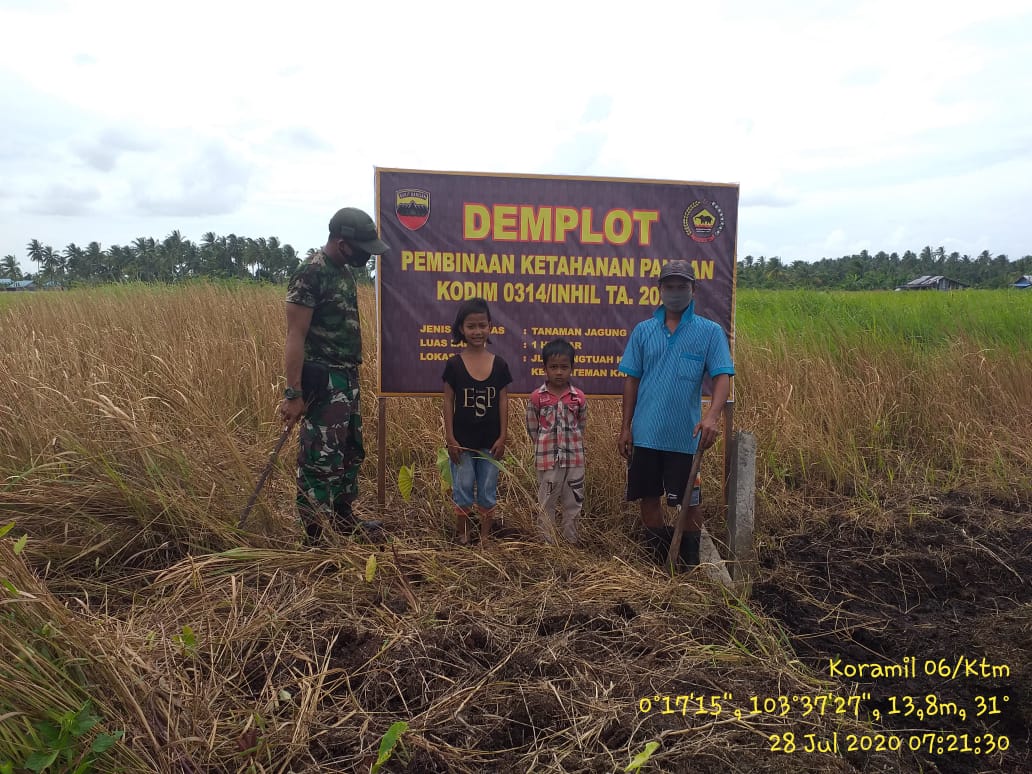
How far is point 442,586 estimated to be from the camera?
2.94 meters

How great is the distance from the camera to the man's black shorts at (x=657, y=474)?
3572 mm

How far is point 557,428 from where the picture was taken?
362 centimetres

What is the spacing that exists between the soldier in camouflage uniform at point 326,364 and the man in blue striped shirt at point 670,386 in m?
1.50

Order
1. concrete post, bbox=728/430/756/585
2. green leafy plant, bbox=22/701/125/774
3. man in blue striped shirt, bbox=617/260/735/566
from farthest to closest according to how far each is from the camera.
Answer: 1. man in blue striped shirt, bbox=617/260/735/566
2. concrete post, bbox=728/430/756/585
3. green leafy plant, bbox=22/701/125/774

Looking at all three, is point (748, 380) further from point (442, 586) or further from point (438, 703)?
point (438, 703)

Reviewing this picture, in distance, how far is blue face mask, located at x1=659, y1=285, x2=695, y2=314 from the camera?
3.49 meters

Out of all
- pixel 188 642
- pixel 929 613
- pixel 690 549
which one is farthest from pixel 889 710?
pixel 188 642

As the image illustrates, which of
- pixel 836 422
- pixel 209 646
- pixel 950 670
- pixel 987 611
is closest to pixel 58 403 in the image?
pixel 209 646

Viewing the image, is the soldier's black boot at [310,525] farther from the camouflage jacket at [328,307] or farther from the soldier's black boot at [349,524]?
the camouflage jacket at [328,307]

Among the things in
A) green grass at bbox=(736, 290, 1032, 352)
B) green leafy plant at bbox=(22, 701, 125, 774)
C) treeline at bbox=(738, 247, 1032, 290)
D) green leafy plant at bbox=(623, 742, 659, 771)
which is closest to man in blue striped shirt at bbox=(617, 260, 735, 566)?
green leafy plant at bbox=(623, 742, 659, 771)

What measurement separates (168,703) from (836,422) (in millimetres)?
5076

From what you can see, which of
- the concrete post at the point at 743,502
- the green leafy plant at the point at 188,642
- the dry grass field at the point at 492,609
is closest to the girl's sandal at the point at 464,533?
the dry grass field at the point at 492,609

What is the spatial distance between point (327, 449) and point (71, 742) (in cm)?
191

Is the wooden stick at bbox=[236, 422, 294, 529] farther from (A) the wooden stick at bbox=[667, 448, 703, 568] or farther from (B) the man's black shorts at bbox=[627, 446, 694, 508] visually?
(A) the wooden stick at bbox=[667, 448, 703, 568]
